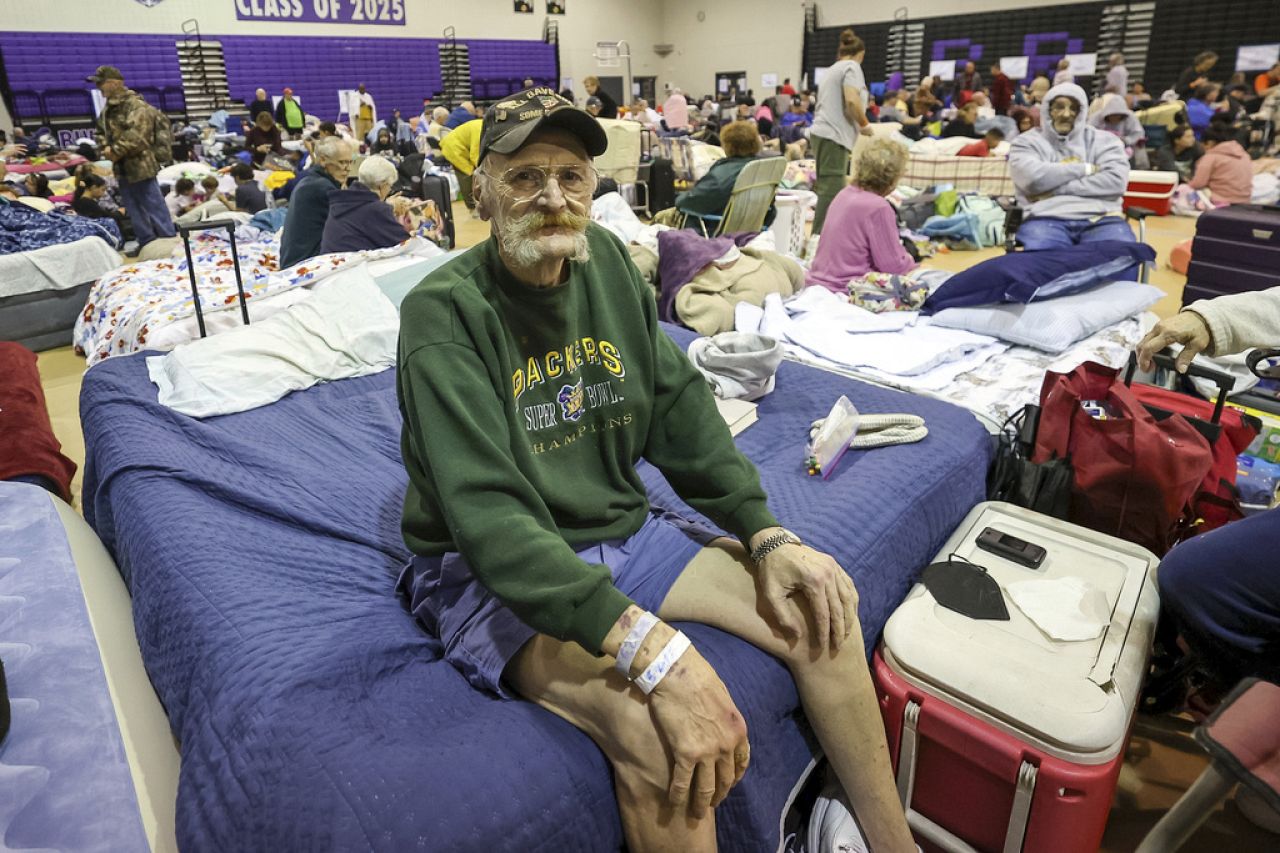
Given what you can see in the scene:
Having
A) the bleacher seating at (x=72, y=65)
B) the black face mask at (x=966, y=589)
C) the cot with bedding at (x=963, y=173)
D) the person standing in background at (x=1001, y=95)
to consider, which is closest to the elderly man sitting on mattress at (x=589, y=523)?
the black face mask at (x=966, y=589)

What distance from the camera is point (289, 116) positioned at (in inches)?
452

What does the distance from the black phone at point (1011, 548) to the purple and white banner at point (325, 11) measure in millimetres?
14081

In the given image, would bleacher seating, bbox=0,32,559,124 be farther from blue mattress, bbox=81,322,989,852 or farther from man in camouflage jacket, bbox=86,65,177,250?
blue mattress, bbox=81,322,989,852

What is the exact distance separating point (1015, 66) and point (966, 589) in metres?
13.8

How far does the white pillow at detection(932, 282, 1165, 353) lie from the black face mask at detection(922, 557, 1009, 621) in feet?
5.46

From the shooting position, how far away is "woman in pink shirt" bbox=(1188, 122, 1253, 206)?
672 cm

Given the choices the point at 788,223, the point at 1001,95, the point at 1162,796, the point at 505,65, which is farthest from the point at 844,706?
the point at 505,65

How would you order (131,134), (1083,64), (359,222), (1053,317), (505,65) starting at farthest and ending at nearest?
(505,65), (1083,64), (131,134), (359,222), (1053,317)

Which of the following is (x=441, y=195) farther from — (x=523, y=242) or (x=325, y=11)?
(x=325, y=11)

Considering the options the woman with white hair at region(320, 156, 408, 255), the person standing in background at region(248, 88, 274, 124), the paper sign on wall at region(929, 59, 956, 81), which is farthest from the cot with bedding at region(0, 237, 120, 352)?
the paper sign on wall at region(929, 59, 956, 81)

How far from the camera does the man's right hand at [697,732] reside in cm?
100

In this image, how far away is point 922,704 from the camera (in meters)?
1.36

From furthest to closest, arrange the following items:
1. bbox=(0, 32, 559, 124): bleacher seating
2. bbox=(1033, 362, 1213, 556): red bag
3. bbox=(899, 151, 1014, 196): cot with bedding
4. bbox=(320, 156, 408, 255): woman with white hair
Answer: bbox=(0, 32, 559, 124): bleacher seating < bbox=(899, 151, 1014, 196): cot with bedding < bbox=(320, 156, 408, 255): woman with white hair < bbox=(1033, 362, 1213, 556): red bag

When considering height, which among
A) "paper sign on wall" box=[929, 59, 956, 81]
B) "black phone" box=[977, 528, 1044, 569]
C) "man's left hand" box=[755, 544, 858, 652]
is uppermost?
"paper sign on wall" box=[929, 59, 956, 81]
